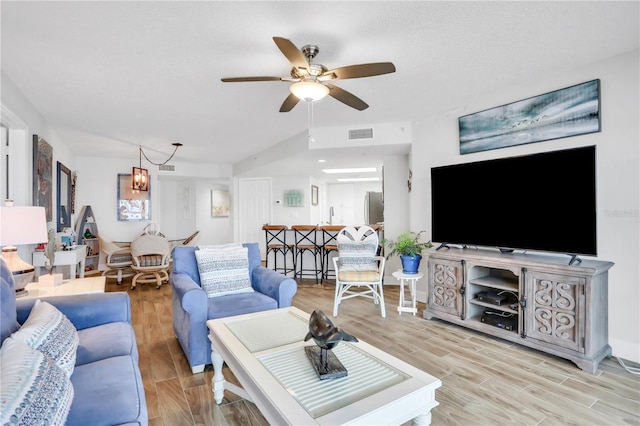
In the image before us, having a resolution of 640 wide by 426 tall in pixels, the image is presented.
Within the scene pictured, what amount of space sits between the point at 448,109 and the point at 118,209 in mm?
6690

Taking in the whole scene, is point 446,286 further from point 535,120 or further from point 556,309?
point 535,120

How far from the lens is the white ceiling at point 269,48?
1970 millimetres

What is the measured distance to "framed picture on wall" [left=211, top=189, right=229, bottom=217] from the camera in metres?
9.98

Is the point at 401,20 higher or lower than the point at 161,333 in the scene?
higher

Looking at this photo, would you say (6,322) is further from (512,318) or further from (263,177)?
(263,177)

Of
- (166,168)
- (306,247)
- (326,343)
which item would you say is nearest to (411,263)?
(306,247)

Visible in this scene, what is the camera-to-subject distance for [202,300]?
236 centimetres

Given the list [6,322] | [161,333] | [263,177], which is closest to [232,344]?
[6,322]

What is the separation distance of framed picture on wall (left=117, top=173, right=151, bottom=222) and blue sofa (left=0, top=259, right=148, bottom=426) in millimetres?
5516

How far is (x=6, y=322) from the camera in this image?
4.88ft

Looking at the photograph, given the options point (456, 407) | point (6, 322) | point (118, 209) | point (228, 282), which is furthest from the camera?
point (118, 209)

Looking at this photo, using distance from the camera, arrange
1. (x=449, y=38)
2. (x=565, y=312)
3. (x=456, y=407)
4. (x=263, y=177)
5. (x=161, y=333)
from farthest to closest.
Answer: (x=263, y=177) < (x=161, y=333) < (x=565, y=312) < (x=449, y=38) < (x=456, y=407)

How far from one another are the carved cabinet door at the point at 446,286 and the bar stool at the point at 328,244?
2.06m

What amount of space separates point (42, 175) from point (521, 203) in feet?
16.8
